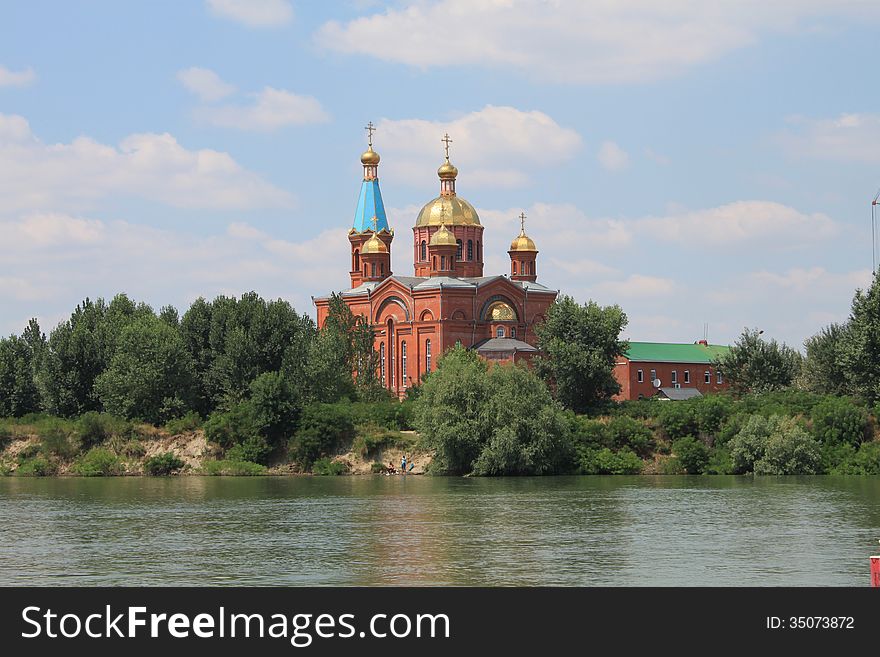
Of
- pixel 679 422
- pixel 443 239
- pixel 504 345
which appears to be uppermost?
pixel 443 239

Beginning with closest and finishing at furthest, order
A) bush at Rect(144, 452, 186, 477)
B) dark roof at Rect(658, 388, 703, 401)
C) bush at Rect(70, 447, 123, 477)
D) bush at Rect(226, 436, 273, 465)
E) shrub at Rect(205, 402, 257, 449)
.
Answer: bush at Rect(226, 436, 273, 465) < bush at Rect(144, 452, 186, 477) < shrub at Rect(205, 402, 257, 449) < bush at Rect(70, 447, 123, 477) < dark roof at Rect(658, 388, 703, 401)

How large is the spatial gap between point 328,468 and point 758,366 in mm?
25780

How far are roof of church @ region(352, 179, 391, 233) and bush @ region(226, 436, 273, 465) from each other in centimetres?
3595

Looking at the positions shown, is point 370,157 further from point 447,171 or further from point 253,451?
point 253,451

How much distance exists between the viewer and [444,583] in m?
28.3

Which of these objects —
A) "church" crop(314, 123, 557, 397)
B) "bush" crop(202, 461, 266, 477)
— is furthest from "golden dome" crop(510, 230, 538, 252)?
"bush" crop(202, 461, 266, 477)

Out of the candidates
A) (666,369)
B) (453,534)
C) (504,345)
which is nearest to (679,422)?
(504,345)

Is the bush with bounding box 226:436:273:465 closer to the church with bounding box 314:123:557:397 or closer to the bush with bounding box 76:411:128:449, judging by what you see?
the bush with bounding box 76:411:128:449

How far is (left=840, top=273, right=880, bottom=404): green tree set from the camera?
226ft

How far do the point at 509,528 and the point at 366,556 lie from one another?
7.27 m

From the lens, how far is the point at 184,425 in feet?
252

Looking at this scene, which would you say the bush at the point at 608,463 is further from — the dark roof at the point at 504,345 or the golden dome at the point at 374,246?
the golden dome at the point at 374,246
